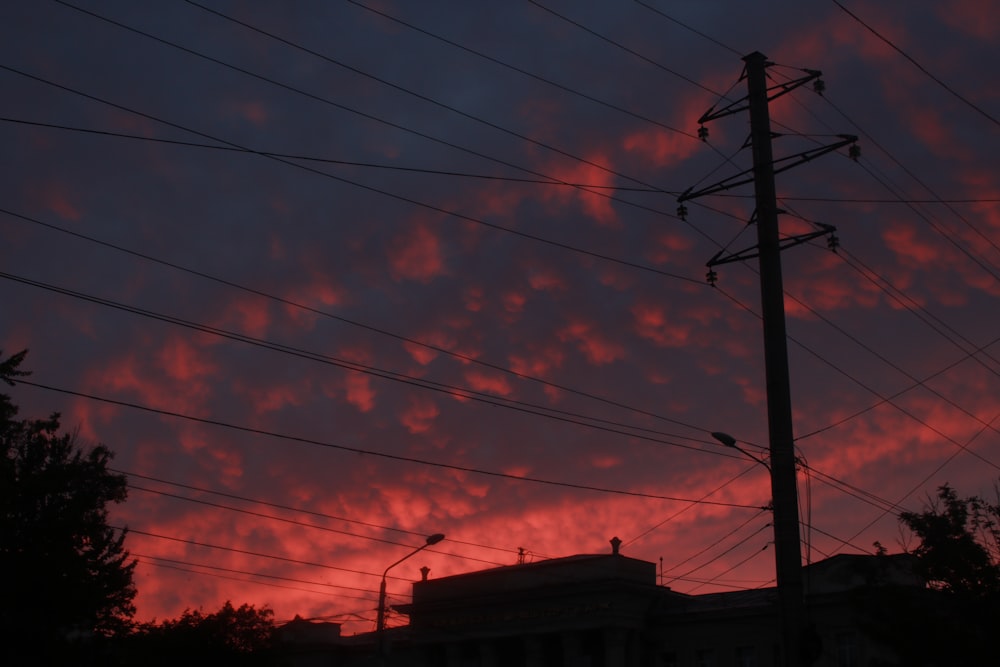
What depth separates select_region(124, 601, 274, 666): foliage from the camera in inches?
2060

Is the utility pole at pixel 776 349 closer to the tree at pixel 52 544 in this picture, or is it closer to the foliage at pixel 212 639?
the tree at pixel 52 544

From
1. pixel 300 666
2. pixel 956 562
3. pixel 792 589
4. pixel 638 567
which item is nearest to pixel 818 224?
pixel 792 589

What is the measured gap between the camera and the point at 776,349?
2377cm

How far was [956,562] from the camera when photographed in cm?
3216

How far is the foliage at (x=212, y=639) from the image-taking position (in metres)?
52.3

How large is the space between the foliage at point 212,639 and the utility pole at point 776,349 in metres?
36.0

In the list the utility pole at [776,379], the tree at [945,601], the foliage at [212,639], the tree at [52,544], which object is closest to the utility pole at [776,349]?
the utility pole at [776,379]

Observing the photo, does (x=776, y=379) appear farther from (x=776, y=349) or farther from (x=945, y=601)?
(x=945, y=601)

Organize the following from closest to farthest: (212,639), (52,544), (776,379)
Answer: (776,379)
(52,544)
(212,639)

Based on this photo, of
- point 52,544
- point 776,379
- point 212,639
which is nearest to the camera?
point 776,379

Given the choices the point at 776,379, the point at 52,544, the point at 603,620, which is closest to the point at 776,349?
the point at 776,379

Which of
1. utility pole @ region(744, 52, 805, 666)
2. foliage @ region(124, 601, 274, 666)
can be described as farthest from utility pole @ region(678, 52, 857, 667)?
foliage @ region(124, 601, 274, 666)

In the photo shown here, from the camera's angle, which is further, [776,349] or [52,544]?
[52,544]

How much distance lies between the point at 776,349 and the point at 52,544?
92.3 ft
